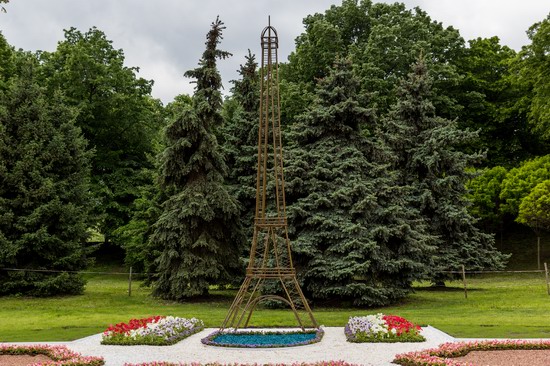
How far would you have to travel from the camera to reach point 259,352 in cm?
1079

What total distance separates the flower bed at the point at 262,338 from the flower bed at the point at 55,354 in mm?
2628

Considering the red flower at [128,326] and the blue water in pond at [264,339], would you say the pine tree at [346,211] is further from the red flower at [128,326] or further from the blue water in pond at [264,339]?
the red flower at [128,326]

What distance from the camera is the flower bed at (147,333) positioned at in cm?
1174

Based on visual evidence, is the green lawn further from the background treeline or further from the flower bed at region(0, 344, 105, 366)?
the flower bed at region(0, 344, 105, 366)

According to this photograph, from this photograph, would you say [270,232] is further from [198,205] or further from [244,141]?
[244,141]

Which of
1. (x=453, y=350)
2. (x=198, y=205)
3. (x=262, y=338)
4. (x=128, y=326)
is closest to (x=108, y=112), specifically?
(x=198, y=205)

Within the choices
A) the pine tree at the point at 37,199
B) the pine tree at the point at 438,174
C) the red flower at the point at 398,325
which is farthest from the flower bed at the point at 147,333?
the pine tree at the point at 438,174

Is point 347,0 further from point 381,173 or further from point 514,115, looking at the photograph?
point 381,173

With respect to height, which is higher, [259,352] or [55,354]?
[55,354]

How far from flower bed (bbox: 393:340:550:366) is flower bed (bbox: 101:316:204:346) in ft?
16.1

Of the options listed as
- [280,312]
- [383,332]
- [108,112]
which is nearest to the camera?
[383,332]

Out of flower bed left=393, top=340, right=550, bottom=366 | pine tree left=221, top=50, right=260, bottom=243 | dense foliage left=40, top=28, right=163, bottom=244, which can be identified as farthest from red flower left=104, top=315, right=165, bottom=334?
dense foliage left=40, top=28, right=163, bottom=244

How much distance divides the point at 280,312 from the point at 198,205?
466cm

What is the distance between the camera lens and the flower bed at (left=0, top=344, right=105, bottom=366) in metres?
9.37
